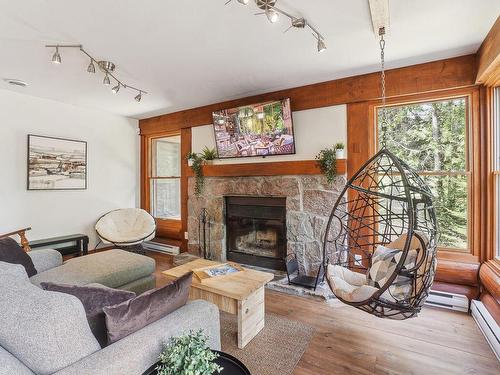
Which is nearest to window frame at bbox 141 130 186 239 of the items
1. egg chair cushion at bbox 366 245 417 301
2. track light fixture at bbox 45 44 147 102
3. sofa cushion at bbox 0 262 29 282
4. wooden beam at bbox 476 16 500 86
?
track light fixture at bbox 45 44 147 102

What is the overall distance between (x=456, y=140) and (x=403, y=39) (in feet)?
3.92

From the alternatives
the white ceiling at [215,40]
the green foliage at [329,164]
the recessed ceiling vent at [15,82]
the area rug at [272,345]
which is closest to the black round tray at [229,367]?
the area rug at [272,345]

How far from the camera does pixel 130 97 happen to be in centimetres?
376

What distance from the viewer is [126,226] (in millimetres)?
4492

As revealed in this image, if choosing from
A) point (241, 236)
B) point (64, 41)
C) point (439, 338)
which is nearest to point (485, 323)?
point (439, 338)

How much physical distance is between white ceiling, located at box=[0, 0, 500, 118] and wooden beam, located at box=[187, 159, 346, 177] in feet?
3.29

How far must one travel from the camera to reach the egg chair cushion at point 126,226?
4.11 metres

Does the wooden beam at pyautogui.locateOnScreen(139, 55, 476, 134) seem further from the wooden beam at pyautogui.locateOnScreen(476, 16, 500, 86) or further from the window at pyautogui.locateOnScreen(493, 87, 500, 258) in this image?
the window at pyautogui.locateOnScreen(493, 87, 500, 258)

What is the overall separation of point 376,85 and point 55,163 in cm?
445

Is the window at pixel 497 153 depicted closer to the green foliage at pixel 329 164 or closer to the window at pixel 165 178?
the green foliage at pixel 329 164

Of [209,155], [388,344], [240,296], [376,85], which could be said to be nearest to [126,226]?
[209,155]

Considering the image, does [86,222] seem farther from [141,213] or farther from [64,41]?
[64,41]

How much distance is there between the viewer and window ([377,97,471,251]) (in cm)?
267

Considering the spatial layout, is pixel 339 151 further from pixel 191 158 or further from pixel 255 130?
pixel 191 158
